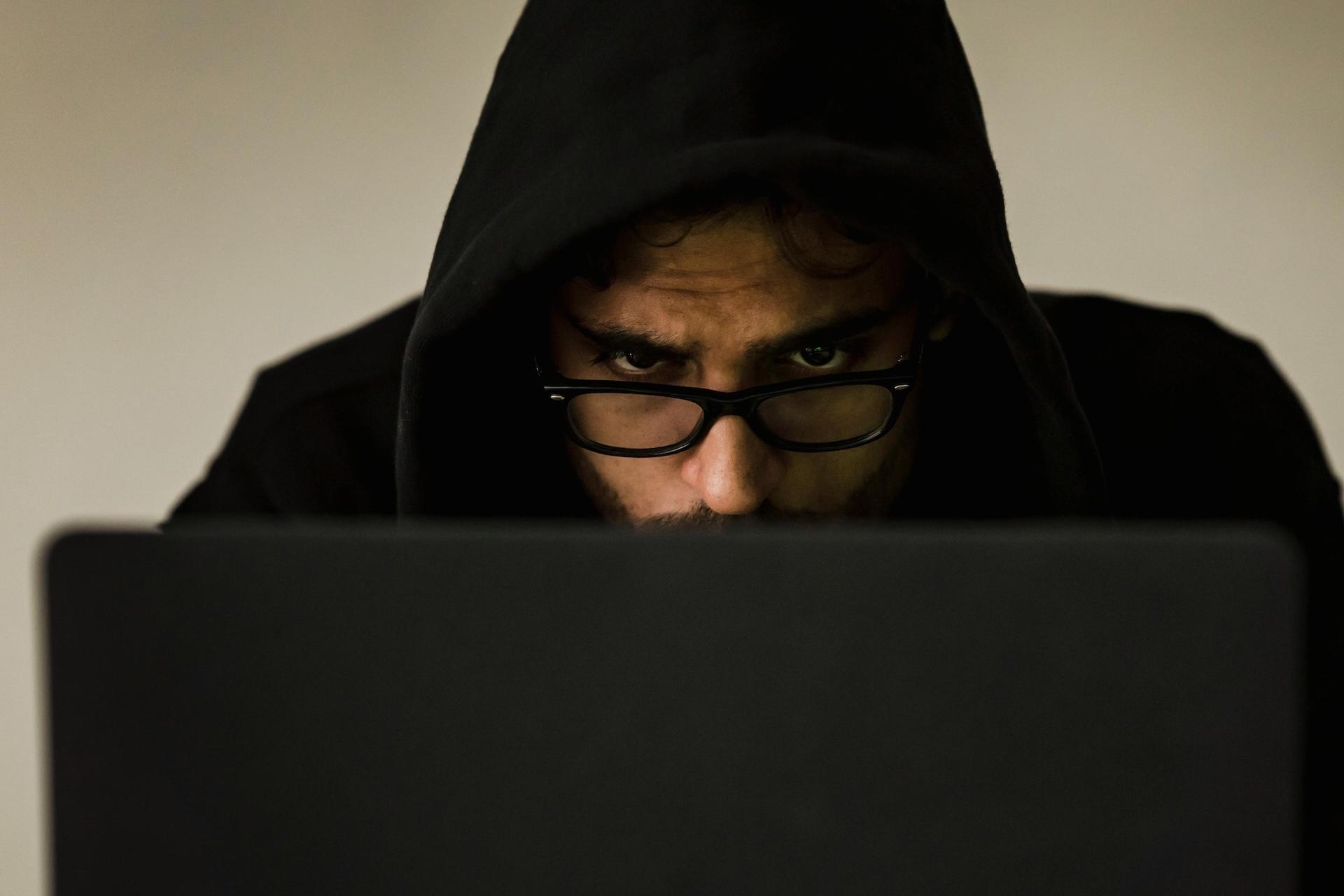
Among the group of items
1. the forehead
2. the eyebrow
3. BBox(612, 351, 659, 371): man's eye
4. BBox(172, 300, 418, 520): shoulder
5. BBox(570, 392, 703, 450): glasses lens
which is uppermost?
the forehead

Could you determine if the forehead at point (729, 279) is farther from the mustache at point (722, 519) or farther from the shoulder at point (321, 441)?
the shoulder at point (321, 441)

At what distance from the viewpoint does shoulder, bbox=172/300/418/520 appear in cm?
131

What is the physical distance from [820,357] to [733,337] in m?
0.10

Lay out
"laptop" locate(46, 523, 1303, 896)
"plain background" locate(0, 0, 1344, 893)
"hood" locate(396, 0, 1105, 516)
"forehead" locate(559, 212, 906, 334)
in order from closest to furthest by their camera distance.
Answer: "laptop" locate(46, 523, 1303, 896)
"hood" locate(396, 0, 1105, 516)
"forehead" locate(559, 212, 906, 334)
"plain background" locate(0, 0, 1344, 893)

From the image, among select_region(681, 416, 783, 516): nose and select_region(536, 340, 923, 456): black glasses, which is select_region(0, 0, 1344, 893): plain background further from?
select_region(681, 416, 783, 516): nose

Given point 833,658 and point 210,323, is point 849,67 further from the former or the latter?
point 210,323

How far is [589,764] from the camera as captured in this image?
35cm

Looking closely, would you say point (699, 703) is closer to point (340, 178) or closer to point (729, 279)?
point (729, 279)

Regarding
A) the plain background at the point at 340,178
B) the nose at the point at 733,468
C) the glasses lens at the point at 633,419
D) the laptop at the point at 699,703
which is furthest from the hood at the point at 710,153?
the plain background at the point at 340,178

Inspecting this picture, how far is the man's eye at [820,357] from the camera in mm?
1050

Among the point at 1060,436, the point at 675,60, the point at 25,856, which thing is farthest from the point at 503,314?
the point at 25,856

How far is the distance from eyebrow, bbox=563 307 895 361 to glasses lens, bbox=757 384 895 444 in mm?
45

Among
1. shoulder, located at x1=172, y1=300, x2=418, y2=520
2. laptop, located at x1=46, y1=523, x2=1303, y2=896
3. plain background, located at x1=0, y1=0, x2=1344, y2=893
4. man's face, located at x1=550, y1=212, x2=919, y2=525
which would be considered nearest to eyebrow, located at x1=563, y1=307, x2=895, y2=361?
man's face, located at x1=550, y1=212, x2=919, y2=525

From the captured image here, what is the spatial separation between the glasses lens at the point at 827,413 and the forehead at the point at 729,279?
8 centimetres
